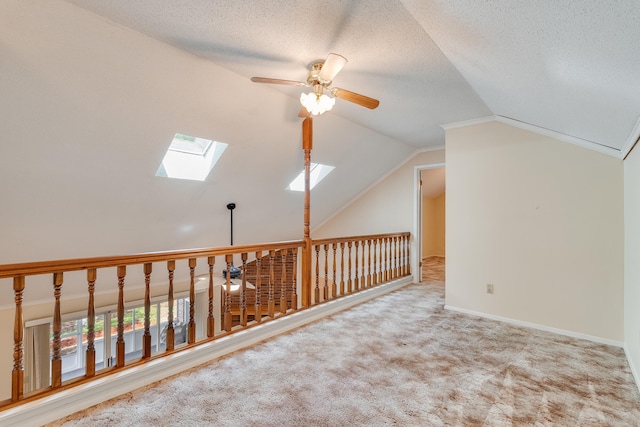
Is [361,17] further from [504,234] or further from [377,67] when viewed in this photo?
[504,234]

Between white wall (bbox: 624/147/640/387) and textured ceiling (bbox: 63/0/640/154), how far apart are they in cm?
27

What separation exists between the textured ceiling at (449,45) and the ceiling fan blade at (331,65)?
19cm

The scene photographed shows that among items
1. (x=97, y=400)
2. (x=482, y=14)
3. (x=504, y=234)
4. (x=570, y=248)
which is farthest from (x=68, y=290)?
(x=570, y=248)

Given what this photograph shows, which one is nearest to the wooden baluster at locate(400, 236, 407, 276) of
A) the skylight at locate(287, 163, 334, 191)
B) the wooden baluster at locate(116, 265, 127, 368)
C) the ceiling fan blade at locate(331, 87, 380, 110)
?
the skylight at locate(287, 163, 334, 191)

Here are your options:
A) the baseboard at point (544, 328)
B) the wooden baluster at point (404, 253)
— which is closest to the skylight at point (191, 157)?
the wooden baluster at point (404, 253)

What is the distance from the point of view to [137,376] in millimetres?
2127

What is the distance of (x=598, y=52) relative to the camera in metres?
1.39

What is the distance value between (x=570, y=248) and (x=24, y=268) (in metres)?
4.39

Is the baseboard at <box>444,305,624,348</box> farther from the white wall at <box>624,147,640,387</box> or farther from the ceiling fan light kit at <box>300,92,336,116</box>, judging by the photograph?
the ceiling fan light kit at <box>300,92,336,116</box>

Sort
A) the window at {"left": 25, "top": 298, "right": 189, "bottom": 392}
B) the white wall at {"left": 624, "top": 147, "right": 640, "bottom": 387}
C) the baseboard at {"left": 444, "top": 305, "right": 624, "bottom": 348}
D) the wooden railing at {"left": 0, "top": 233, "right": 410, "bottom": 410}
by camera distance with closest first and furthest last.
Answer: the wooden railing at {"left": 0, "top": 233, "right": 410, "bottom": 410} → the white wall at {"left": 624, "top": 147, "right": 640, "bottom": 387} → the baseboard at {"left": 444, "top": 305, "right": 624, "bottom": 348} → the window at {"left": 25, "top": 298, "right": 189, "bottom": 392}

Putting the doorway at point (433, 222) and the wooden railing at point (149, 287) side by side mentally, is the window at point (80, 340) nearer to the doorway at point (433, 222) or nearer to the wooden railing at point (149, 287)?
the wooden railing at point (149, 287)

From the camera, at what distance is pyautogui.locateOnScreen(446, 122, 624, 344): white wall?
2.95 metres

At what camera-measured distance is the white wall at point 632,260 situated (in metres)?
2.35

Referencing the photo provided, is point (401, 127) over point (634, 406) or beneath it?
over
